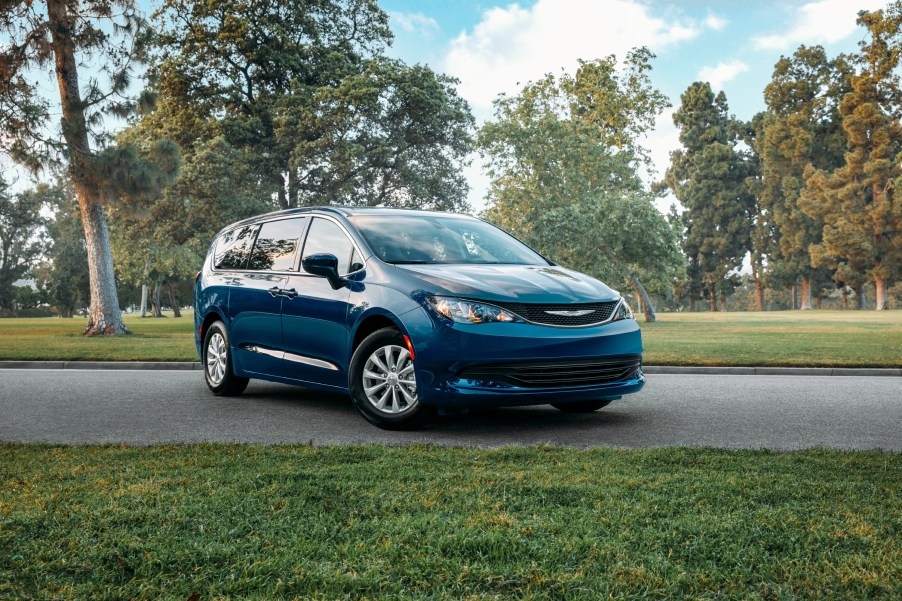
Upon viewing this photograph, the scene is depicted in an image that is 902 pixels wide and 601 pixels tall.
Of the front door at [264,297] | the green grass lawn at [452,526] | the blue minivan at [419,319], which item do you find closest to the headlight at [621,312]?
the blue minivan at [419,319]

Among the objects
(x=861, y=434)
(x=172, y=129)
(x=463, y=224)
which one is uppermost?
(x=172, y=129)

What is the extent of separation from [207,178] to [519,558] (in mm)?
31318

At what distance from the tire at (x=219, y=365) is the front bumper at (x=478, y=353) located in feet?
10.7

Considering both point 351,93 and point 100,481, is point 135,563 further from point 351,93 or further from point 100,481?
point 351,93

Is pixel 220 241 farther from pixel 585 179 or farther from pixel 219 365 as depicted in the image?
pixel 585 179

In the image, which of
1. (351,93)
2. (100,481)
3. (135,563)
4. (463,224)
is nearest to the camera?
(135,563)

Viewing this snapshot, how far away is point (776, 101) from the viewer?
65438mm

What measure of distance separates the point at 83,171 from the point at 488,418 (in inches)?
747

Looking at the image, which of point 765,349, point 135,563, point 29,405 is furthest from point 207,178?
point 135,563

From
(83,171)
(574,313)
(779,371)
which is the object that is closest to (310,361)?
(574,313)

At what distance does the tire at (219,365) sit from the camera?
31.1 feet

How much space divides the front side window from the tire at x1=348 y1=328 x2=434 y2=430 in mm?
857

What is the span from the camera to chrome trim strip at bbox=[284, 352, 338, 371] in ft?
25.5

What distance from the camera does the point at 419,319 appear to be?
270 inches
